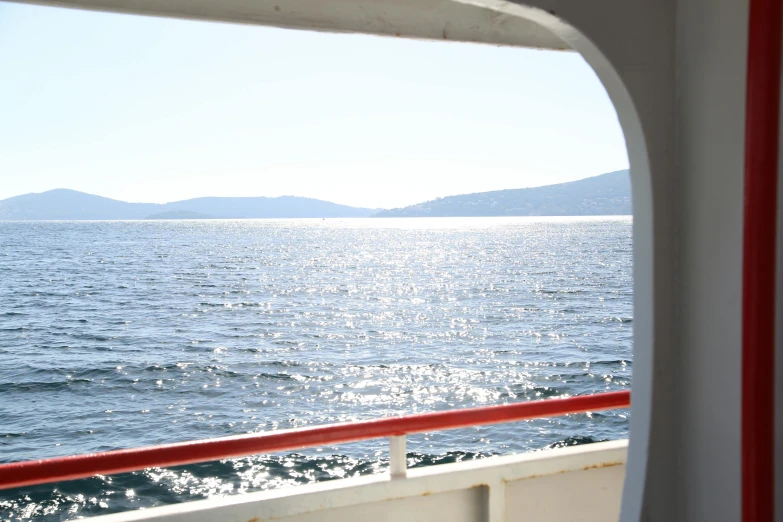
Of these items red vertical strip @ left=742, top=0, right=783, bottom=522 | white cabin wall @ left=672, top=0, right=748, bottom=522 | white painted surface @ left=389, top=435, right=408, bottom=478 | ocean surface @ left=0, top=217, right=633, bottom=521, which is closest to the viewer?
red vertical strip @ left=742, top=0, right=783, bottom=522

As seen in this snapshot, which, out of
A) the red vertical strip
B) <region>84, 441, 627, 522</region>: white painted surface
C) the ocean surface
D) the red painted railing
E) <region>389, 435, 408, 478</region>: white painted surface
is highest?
the red vertical strip

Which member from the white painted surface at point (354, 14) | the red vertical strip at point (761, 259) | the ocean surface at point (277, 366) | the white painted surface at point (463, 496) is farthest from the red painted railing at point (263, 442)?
the ocean surface at point (277, 366)

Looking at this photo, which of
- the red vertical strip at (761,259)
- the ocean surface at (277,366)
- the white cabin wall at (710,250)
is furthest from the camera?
the ocean surface at (277,366)

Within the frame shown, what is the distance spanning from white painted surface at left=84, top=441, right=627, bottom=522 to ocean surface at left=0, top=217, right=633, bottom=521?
8108 millimetres

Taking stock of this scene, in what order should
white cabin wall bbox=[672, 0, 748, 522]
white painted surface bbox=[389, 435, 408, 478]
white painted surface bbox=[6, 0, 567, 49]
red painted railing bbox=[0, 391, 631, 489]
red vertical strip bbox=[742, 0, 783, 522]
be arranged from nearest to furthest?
1. red vertical strip bbox=[742, 0, 783, 522]
2. white cabin wall bbox=[672, 0, 748, 522]
3. white painted surface bbox=[6, 0, 567, 49]
4. red painted railing bbox=[0, 391, 631, 489]
5. white painted surface bbox=[389, 435, 408, 478]

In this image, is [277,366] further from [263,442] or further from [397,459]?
[263,442]

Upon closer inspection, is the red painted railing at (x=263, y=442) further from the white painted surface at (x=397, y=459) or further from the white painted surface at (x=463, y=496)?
the white painted surface at (x=463, y=496)

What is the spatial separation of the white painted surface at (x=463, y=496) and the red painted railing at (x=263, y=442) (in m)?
0.22

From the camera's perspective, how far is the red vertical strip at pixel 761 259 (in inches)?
51.5

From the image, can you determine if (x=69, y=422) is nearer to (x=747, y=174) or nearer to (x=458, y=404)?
(x=458, y=404)

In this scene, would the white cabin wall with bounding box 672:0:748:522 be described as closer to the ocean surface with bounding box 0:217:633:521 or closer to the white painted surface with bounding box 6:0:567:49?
the white painted surface with bounding box 6:0:567:49

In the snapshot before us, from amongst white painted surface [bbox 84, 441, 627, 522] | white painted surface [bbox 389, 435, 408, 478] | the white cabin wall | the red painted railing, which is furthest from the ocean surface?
the white cabin wall

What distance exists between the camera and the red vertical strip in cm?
131

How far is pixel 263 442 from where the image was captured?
2324 millimetres
